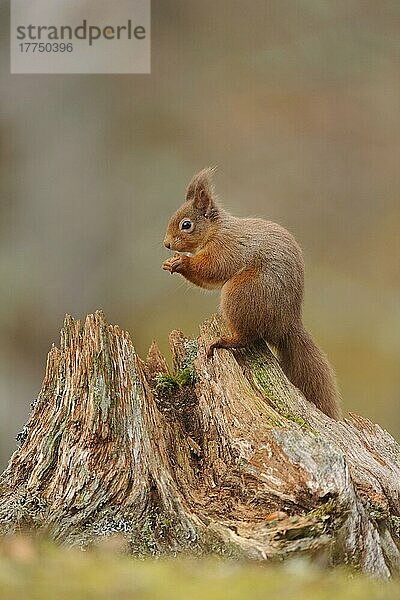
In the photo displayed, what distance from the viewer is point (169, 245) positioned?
166 inches

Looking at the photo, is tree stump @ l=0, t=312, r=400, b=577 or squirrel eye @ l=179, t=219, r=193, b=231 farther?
squirrel eye @ l=179, t=219, r=193, b=231

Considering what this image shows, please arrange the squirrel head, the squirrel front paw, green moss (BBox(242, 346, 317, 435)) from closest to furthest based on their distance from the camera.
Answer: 1. green moss (BBox(242, 346, 317, 435))
2. the squirrel front paw
3. the squirrel head

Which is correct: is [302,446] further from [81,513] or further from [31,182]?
[31,182]

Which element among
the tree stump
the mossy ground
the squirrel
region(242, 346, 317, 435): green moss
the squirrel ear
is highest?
the squirrel ear

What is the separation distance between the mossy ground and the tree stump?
11 centimetres

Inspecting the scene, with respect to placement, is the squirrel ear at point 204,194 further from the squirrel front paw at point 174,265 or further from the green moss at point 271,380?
the green moss at point 271,380

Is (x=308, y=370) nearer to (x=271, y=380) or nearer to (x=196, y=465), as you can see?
(x=271, y=380)

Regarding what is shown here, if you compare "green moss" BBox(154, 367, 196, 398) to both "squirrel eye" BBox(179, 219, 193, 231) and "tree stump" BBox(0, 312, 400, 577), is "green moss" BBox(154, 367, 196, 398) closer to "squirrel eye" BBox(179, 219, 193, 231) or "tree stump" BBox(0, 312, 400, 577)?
"tree stump" BBox(0, 312, 400, 577)

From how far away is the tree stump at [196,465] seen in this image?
9.40 ft

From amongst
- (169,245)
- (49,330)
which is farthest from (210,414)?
(49,330)

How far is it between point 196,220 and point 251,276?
46 cm

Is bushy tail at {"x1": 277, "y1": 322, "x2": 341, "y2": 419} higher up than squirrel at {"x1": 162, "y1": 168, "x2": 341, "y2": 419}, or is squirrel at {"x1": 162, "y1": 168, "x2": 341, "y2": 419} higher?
squirrel at {"x1": 162, "y1": 168, "x2": 341, "y2": 419}

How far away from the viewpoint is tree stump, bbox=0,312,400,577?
113 inches

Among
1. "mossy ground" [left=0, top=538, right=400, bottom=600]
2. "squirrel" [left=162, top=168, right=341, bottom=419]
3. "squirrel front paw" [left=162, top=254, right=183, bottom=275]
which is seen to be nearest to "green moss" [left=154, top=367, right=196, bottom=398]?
"squirrel" [left=162, top=168, right=341, bottom=419]
